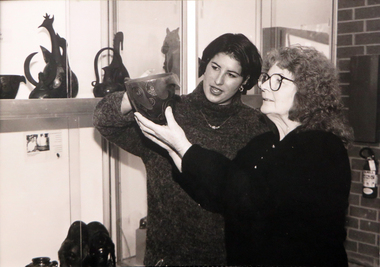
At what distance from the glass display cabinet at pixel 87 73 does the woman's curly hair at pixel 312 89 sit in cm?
9

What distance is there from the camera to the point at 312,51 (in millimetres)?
1164

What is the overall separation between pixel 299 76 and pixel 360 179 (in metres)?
0.54

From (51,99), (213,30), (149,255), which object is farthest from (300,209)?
(51,99)

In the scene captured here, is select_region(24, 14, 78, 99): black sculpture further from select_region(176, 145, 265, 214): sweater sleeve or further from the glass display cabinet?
select_region(176, 145, 265, 214): sweater sleeve

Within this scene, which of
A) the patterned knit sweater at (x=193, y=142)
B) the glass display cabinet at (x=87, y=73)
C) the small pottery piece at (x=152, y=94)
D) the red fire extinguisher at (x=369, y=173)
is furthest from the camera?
the red fire extinguisher at (x=369, y=173)

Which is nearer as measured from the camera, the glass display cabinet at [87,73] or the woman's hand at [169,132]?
the woman's hand at [169,132]

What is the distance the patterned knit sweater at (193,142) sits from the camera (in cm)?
117

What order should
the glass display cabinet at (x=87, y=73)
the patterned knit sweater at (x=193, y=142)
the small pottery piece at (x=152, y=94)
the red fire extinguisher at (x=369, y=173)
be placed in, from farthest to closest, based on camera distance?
the red fire extinguisher at (x=369, y=173), the glass display cabinet at (x=87, y=73), the patterned knit sweater at (x=193, y=142), the small pottery piece at (x=152, y=94)

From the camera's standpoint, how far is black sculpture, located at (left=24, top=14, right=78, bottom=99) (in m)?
1.22

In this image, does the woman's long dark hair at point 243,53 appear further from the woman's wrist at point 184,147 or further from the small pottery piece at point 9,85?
the small pottery piece at point 9,85

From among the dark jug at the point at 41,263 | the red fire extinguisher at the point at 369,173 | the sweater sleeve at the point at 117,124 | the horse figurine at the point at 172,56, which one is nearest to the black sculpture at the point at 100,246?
the dark jug at the point at 41,263

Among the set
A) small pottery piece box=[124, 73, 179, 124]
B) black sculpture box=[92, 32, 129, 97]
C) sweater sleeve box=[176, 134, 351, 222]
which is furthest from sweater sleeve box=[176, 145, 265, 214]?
black sculpture box=[92, 32, 129, 97]

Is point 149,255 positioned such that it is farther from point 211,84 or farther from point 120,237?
point 211,84

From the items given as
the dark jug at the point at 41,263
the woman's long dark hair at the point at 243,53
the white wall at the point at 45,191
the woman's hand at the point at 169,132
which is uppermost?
the woman's long dark hair at the point at 243,53
